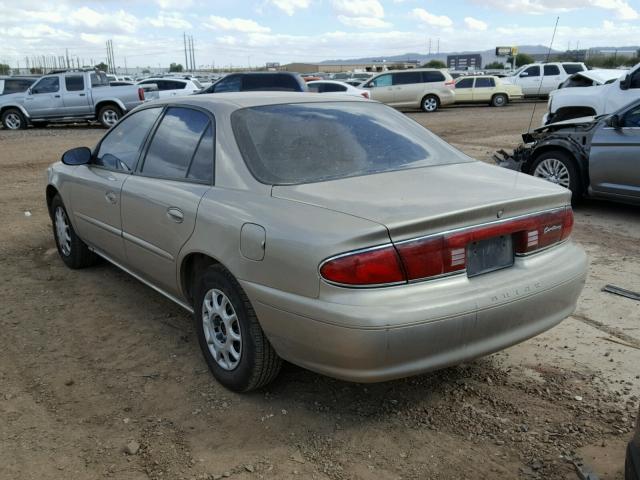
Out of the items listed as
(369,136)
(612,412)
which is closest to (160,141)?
(369,136)

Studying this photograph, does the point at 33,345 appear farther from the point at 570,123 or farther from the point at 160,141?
the point at 570,123

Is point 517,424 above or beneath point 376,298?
beneath

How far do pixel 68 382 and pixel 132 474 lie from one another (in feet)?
3.41

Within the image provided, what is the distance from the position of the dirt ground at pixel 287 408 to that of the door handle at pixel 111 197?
843mm

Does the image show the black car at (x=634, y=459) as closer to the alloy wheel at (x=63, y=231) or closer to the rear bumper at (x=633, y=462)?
the rear bumper at (x=633, y=462)

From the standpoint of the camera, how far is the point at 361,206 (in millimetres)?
2900

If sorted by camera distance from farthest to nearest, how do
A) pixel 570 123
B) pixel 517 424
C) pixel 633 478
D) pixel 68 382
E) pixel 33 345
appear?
pixel 570 123
pixel 33 345
pixel 68 382
pixel 517 424
pixel 633 478

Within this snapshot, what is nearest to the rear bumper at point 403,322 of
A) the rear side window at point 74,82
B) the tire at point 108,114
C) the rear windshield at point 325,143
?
the rear windshield at point 325,143

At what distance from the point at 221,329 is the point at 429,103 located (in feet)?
76.0

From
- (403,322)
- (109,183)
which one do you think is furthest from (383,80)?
(403,322)

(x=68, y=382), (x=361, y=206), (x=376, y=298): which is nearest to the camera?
(x=376, y=298)

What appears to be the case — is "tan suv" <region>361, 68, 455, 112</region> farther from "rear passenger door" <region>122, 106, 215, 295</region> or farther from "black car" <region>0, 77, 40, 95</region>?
"rear passenger door" <region>122, 106, 215, 295</region>

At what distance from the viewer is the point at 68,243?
220 inches

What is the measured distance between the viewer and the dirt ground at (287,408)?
2.83m
